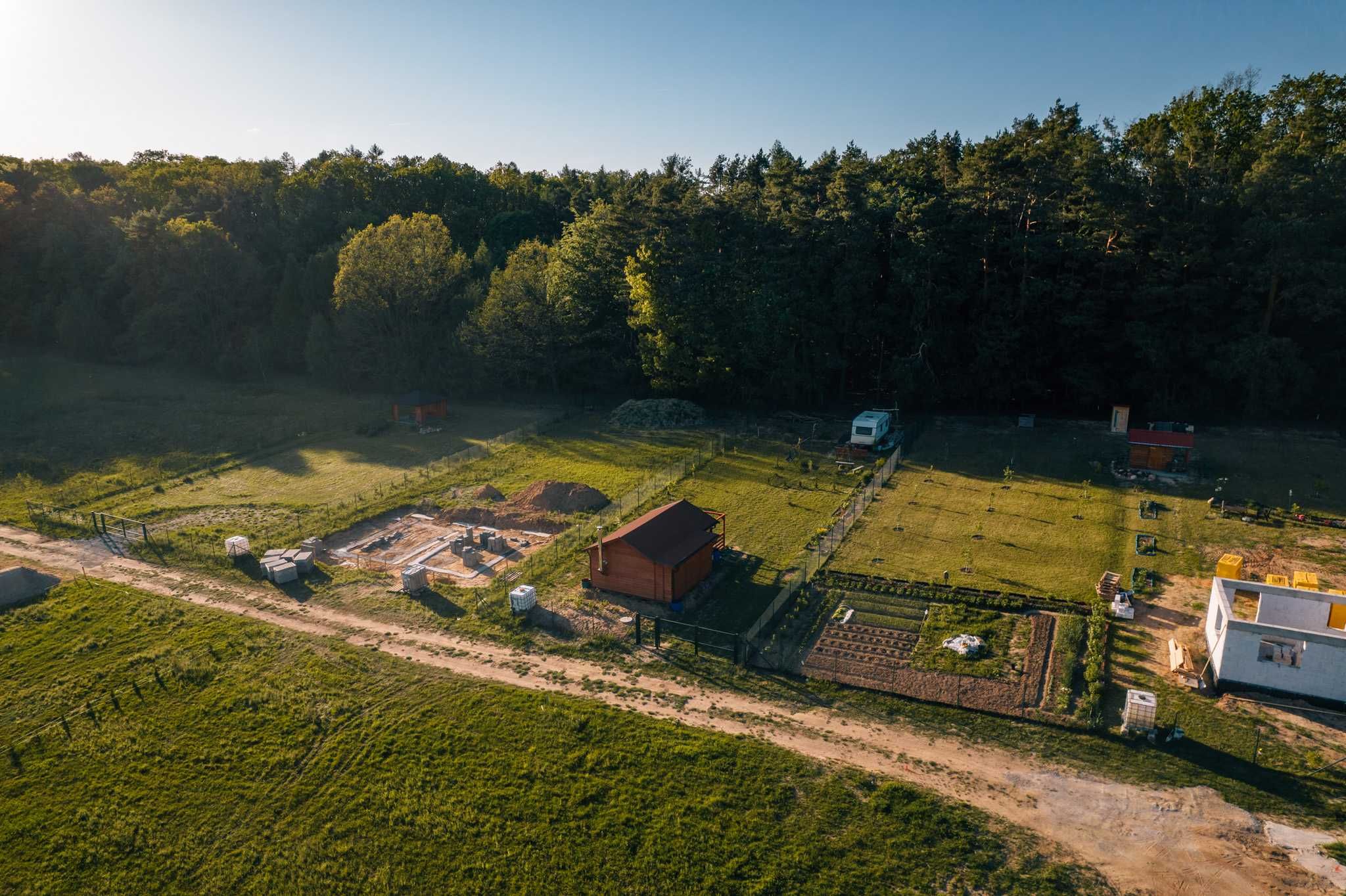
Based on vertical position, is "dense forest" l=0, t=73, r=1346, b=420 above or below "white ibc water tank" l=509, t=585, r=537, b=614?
above

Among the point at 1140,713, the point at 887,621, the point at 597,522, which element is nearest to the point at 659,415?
the point at 597,522

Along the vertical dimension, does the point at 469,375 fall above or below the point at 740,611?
above

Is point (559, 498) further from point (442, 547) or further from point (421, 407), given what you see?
point (421, 407)

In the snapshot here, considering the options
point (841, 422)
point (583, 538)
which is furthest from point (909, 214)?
point (583, 538)

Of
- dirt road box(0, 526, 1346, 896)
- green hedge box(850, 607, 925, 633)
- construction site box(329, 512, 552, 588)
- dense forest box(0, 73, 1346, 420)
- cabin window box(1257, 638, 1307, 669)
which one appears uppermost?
dense forest box(0, 73, 1346, 420)

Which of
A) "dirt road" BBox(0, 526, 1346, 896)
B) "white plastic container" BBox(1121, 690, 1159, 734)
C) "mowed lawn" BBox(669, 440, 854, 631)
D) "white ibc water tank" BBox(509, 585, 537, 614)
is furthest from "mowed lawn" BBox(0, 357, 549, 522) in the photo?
"white plastic container" BBox(1121, 690, 1159, 734)

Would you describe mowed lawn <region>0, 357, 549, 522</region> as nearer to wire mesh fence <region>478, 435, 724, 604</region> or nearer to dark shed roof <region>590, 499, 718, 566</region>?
wire mesh fence <region>478, 435, 724, 604</region>

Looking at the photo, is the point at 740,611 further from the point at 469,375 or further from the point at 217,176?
the point at 217,176
